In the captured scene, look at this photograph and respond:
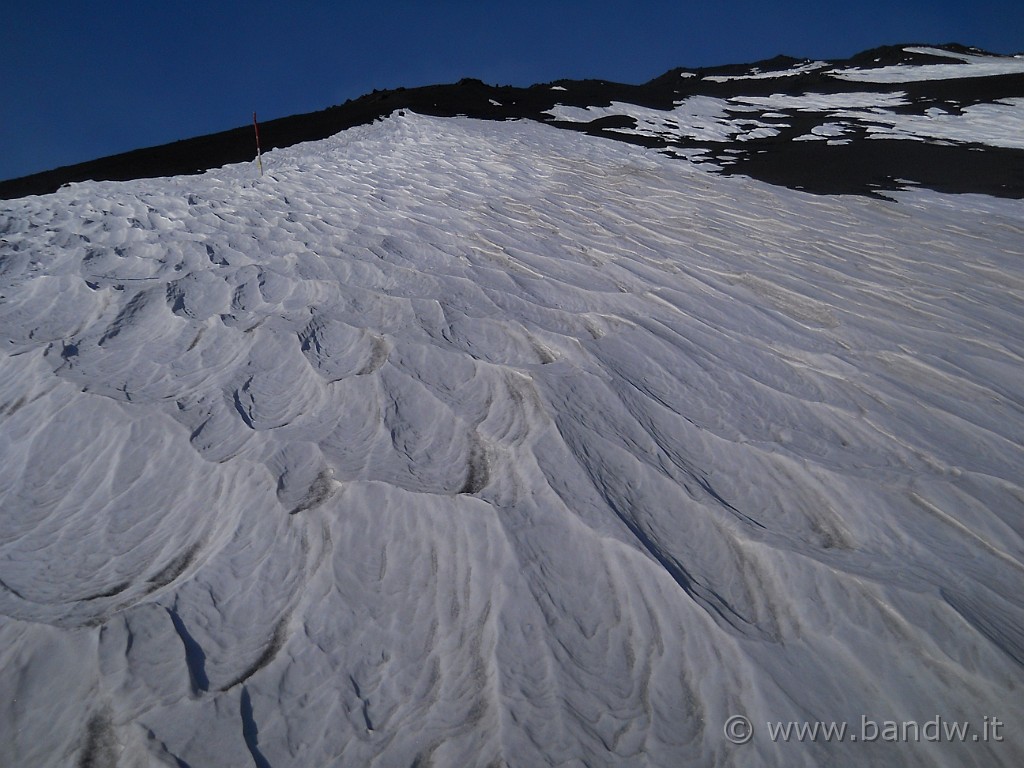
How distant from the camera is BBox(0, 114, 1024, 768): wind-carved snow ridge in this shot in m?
1.42

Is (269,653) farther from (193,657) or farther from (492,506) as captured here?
(492,506)

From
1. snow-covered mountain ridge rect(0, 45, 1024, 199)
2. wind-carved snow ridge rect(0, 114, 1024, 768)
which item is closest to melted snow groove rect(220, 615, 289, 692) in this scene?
wind-carved snow ridge rect(0, 114, 1024, 768)

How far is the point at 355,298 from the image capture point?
10.9 ft

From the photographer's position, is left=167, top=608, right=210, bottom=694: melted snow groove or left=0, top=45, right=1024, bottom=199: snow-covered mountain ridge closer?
left=167, top=608, right=210, bottom=694: melted snow groove

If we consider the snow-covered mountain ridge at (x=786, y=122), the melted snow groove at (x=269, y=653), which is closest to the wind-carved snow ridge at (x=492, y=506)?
the melted snow groove at (x=269, y=653)

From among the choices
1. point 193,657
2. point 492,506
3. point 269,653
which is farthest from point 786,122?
point 193,657

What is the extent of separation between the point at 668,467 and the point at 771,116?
11926 millimetres

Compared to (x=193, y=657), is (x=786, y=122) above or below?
above

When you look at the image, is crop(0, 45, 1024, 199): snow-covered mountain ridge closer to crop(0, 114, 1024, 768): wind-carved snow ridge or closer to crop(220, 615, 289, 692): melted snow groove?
crop(0, 114, 1024, 768): wind-carved snow ridge

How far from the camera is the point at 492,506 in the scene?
1932 mm

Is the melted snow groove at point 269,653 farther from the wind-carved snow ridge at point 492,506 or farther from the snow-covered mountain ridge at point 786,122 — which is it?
the snow-covered mountain ridge at point 786,122

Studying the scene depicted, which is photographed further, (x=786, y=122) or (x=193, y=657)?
(x=786, y=122)

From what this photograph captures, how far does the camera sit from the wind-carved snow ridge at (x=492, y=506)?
4.65ft

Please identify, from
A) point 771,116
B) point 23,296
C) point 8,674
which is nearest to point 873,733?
point 8,674
